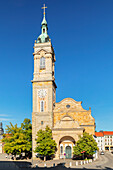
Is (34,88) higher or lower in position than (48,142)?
higher

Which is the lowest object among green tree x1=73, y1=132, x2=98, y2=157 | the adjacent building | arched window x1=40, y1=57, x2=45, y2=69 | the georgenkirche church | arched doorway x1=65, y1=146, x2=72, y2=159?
the adjacent building

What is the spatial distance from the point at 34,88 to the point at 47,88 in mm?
3499

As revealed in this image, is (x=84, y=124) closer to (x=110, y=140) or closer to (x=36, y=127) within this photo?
(x=36, y=127)

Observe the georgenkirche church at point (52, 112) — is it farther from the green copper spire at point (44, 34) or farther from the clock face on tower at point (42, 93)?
the green copper spire at point (44, 34)

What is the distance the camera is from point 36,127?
1997 inches

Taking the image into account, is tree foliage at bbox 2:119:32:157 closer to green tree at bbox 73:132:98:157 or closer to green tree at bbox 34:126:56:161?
green tree at bbox 34:126:56:161

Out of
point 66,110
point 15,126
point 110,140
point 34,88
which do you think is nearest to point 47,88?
point 34,88

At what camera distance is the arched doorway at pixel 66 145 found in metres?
49.6

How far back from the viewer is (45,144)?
44531mm

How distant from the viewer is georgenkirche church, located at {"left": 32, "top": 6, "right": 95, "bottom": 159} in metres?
48.7

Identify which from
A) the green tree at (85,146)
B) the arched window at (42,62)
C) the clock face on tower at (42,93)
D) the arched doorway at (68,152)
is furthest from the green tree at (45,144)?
the arched window at (42,62)

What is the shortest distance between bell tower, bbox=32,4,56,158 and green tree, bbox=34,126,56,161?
328 centimetres

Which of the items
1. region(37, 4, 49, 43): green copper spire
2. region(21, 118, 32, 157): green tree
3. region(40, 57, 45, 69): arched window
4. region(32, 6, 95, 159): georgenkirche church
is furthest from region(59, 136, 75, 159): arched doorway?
region(37, 4, 49, 43): green copper spire

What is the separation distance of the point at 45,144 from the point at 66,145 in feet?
25.3
